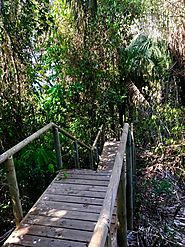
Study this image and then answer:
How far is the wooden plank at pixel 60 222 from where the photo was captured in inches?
89.8

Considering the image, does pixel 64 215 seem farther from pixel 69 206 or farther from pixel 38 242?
pixel 38 242

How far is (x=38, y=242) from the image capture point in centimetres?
212

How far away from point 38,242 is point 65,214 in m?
0.42

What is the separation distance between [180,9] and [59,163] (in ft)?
11.6

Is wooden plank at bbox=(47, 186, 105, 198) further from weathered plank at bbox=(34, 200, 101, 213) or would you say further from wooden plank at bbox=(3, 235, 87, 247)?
wooden plank at bbox=(3, 235, 87, 247)

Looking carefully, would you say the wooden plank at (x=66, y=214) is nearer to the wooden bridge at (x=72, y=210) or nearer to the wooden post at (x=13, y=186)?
the wooden bridge at (x=72, y=210)

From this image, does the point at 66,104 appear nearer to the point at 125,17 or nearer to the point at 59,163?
the point at 59,163

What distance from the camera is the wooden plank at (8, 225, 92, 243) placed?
7.02ft

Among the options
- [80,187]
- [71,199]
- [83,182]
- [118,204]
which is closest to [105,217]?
[118,204]

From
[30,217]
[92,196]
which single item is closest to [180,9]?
[92,196]

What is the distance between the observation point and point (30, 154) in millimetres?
3387

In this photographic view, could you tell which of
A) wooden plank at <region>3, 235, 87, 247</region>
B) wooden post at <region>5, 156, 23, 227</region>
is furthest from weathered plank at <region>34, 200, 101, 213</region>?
wooden plank at <region>3, 235, 87, 247</region>

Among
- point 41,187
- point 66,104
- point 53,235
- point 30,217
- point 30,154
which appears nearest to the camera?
point 53,235

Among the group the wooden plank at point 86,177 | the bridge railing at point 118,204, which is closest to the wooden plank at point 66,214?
the bridge railing at point 118,204
